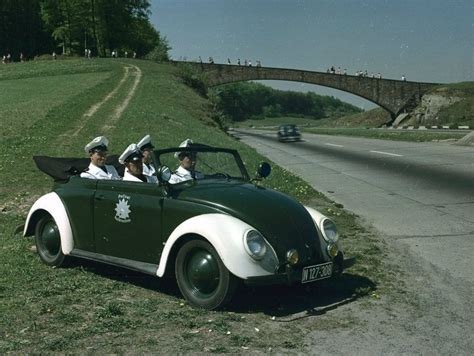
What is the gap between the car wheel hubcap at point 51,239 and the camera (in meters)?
7.32

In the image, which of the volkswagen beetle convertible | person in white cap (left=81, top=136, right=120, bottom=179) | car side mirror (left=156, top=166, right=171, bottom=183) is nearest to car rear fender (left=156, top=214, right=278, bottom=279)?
the volkswagen beetle convertible

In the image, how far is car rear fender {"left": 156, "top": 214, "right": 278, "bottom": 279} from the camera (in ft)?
17.8

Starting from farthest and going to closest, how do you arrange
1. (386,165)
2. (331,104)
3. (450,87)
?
(331,104)
(450,87)
(386,165)

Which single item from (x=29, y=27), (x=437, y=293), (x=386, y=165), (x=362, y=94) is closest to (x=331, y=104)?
(x=362, y=94)

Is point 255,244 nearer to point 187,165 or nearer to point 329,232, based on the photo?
point 329,232

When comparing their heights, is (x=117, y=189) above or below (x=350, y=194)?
above

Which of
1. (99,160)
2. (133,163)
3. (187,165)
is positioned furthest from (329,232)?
(99,160)

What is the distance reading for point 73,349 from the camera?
15.2 ft

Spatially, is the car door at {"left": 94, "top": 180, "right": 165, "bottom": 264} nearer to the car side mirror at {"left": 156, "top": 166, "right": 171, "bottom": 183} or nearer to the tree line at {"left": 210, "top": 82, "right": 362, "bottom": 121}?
the car side mirror at {"left": 156, "top": 166, "right": 171, "bottom": 183}

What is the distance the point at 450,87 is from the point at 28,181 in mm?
71018

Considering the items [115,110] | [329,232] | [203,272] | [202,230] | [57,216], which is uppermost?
[115,110]

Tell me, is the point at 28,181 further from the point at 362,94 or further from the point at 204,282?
the point at 362,94

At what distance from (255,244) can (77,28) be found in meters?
80.0

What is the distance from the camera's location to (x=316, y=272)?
5711 millimetres
